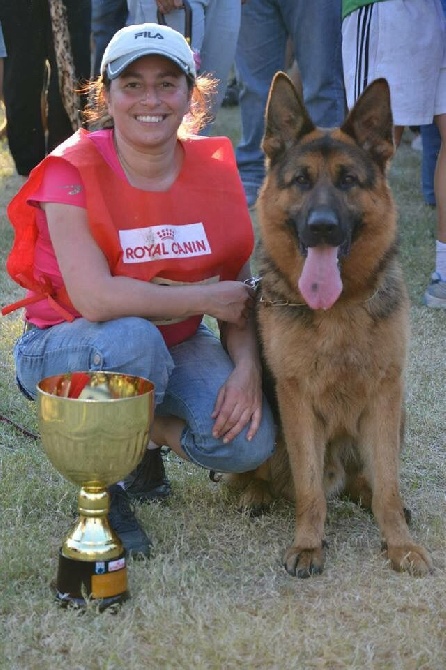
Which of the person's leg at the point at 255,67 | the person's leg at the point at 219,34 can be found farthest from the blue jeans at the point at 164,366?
the person's leg at the point at 255,67

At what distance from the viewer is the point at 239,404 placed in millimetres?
2998

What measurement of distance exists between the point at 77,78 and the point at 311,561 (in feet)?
15.8

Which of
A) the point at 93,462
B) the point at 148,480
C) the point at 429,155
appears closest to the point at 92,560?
the point at 93,462

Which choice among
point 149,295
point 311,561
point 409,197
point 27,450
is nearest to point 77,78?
point 409,197

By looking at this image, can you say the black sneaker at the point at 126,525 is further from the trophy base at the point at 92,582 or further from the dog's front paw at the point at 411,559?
the dog's front paw at the point at 411,559

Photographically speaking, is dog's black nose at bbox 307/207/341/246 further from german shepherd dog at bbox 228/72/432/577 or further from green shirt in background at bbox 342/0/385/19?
green shirt in background at bbox 342/0/385/19

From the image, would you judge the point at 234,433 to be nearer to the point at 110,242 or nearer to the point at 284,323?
the point at 284,323

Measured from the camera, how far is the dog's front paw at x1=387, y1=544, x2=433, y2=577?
9.10 feet

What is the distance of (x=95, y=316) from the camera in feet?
9.36

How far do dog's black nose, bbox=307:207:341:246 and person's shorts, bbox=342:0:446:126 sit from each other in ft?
8.64

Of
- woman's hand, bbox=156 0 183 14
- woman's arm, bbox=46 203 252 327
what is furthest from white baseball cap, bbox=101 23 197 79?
woman's hand, bbox=156 0 183 14

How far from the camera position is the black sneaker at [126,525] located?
2857mm

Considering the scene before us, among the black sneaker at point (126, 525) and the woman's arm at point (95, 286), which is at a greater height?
the woman's arm at point (95, 286)

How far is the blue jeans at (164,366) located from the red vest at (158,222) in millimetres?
120
